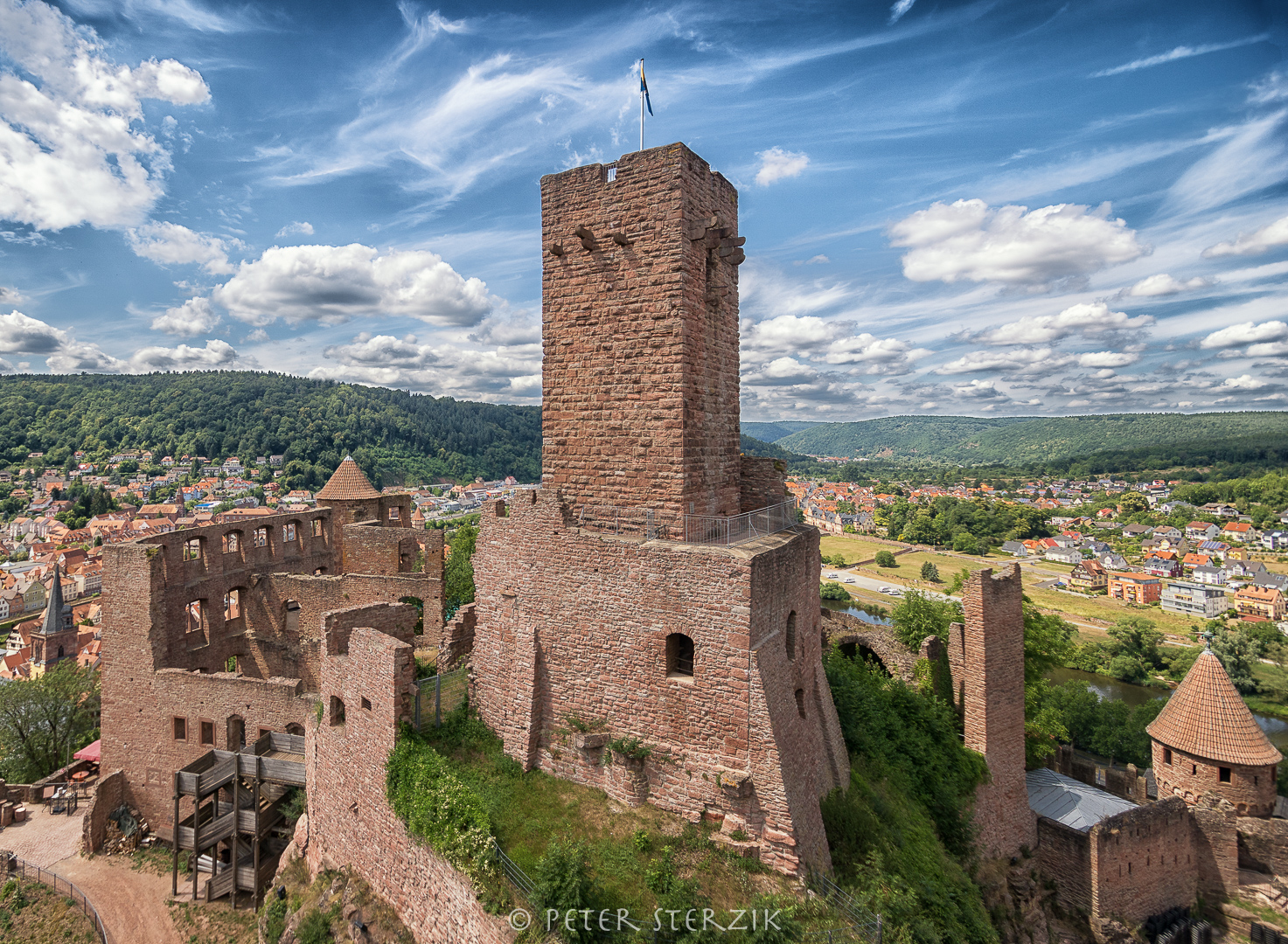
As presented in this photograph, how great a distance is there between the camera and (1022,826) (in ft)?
57.0

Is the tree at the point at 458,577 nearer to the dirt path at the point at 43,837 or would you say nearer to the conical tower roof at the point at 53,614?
the dirt path at the point at 43,837

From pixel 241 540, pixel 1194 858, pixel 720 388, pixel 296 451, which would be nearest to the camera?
pixel 720 388

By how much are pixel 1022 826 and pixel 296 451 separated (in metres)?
175

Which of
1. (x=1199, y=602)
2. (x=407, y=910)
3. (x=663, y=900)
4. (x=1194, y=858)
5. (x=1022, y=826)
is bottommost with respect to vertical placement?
(x=1199, y=602)

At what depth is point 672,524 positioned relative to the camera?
11.1 meters

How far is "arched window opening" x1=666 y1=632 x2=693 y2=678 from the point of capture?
10680 mm

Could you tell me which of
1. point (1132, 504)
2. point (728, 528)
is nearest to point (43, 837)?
point (728, 528)

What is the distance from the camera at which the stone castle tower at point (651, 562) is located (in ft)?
33.2

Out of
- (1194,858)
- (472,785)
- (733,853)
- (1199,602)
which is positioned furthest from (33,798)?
(1199,602)

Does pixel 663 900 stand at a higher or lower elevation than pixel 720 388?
lower

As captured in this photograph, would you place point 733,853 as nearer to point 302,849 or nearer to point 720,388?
point 720,388

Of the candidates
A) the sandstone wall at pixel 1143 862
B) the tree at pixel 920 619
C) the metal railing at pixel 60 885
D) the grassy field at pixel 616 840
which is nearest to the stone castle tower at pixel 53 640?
the metal railing at pixel 60 885

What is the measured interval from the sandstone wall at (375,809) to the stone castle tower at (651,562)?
2068mm

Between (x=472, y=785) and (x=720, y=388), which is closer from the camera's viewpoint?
(x=472, y=785)
